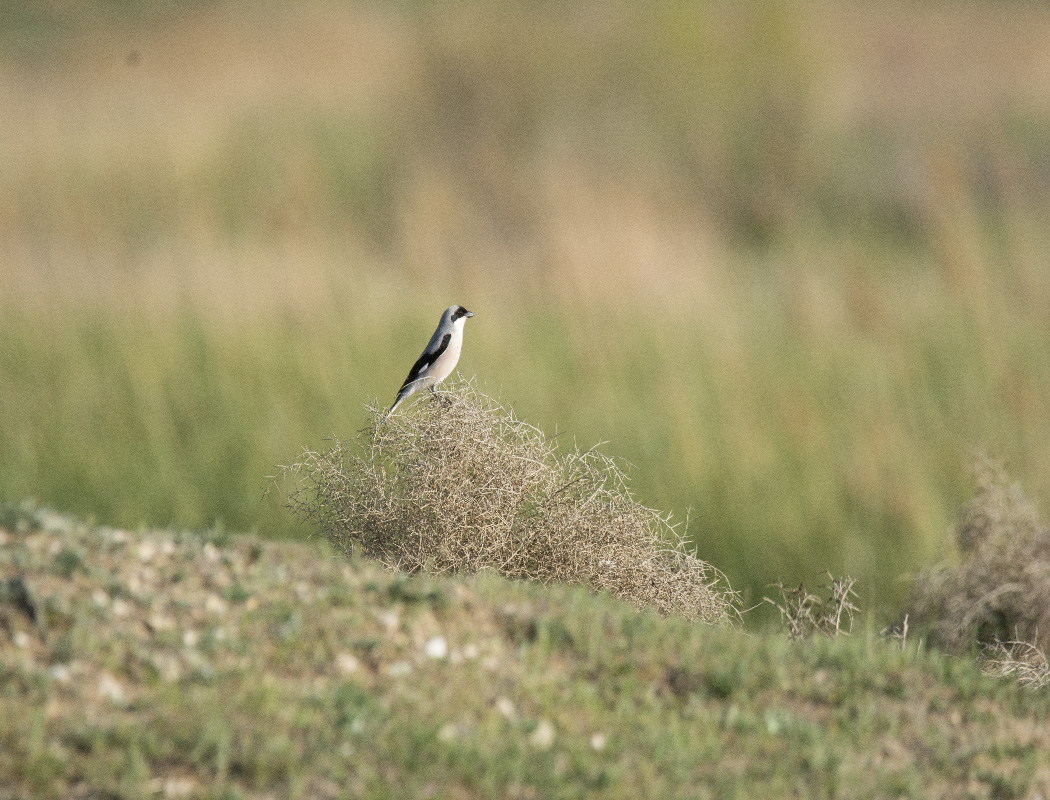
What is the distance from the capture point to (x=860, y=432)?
10.4m

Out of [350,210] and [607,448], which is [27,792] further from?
[350,210]

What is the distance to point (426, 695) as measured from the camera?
3938 mm

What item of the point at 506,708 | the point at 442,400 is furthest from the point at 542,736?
the point at 442,400

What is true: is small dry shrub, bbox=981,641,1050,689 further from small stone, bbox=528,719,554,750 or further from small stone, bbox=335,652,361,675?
small stone, bbox=335,652,361,675

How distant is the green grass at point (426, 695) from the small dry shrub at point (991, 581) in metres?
1.67

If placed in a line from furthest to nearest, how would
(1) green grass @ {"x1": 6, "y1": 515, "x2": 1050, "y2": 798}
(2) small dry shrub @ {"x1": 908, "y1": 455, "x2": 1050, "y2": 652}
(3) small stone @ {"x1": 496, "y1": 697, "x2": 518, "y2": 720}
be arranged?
1. (2) small dry shrub @ {"x1": 908, "y1": 455, "x2": 1050, "y2": 652}
2. (3) small stone @ {"x1": 496, "y1": 697, "x2": 518, "y2": 720}
3. (1) green grass @ {"x1": 6, "y1": 515, "x2": 1050, "y2": 798}

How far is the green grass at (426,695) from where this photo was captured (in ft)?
11.6

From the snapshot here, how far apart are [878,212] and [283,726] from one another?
23.2 m

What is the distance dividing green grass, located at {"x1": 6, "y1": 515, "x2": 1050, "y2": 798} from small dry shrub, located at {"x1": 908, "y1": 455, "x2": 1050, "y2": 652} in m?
1.67

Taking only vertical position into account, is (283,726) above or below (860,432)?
above

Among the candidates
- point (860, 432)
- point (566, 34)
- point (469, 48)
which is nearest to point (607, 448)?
point (860, 432)

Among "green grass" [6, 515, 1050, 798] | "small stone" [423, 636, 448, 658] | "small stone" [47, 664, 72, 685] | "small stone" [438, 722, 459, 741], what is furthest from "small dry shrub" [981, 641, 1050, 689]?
"small stone" [47, 664, 72, 685]

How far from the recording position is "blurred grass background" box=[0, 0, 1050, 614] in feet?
32.2

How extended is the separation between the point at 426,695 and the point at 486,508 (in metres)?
1.55
